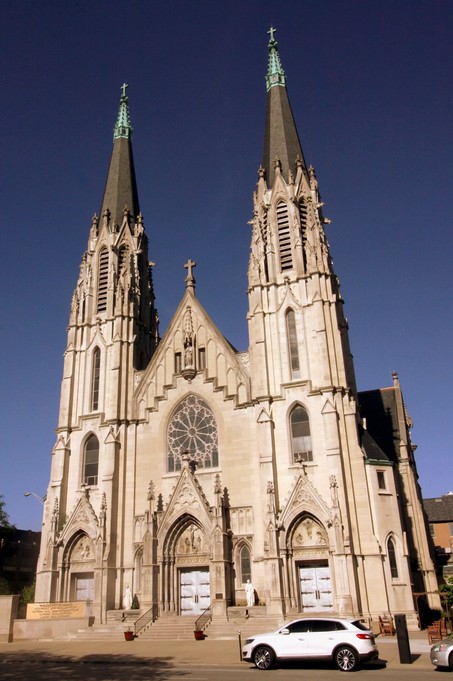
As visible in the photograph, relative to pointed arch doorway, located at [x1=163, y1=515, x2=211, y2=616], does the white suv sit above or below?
below

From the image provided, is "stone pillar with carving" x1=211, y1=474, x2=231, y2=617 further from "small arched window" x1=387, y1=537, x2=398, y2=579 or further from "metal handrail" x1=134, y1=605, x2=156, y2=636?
"small arched window" x1=387, y1=537, x2=398, y2=579

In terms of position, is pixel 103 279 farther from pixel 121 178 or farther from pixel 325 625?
pixel 325 625

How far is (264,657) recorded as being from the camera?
1752 centimetres

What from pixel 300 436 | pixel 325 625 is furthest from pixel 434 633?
pixel 300 436

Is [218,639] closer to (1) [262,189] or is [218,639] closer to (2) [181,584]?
(2) [181,584]

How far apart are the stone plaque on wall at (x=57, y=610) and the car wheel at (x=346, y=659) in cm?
1831

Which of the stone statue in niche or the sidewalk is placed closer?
the sidewalk

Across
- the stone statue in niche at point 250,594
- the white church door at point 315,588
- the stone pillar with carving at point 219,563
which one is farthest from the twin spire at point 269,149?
the stone statue in niche at point 250,594

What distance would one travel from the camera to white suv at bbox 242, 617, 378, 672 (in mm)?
16688

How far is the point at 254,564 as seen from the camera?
3102 cm

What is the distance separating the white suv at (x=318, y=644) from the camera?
1669cm

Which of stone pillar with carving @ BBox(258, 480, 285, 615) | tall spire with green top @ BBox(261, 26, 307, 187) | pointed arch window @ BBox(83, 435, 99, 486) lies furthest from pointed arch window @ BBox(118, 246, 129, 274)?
stone pillar with carving @ BBox(258, 480, 285, 615)

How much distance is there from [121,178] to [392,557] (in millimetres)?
35000

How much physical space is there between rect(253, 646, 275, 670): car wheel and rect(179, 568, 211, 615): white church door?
49.6 ft
